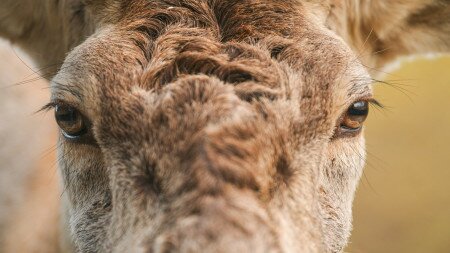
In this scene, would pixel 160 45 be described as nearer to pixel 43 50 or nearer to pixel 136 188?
pixel 136 188

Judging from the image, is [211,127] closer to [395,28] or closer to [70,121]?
[70,121]

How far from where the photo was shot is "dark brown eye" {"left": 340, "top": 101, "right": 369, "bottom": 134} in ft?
13.4

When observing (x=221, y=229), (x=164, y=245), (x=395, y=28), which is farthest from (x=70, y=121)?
(x=395, y=28)

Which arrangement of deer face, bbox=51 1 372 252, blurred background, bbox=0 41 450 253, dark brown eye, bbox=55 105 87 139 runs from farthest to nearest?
1. blurred background, bbox=0 41 450 253
2. dark brown eye, bbox=55 105 87 139
3. deer face, bbox=51 1 372 252

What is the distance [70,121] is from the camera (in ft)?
13.5

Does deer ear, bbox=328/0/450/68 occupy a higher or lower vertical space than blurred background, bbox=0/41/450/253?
higher

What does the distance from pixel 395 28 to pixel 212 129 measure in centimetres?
260

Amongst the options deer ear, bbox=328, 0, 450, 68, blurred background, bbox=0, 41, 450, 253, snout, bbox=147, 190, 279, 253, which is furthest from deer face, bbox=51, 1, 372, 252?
blurred background, bbox=0, 41, 450, 253

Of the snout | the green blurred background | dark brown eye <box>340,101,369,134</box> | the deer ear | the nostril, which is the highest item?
the snout

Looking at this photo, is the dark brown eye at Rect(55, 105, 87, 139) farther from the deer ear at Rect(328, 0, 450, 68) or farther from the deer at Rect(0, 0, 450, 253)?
the deer ear at Rect(328, 0, 450, 68)

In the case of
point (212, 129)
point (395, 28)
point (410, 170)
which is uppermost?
point (212, 129)

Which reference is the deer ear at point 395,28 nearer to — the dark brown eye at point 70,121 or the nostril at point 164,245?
the dark brown eye at point 70,121

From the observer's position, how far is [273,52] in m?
3.86

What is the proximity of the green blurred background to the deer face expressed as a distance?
979 cm
